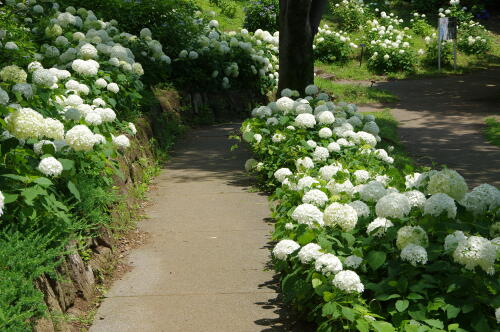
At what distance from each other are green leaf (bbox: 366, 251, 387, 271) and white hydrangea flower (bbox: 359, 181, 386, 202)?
30.6 inches

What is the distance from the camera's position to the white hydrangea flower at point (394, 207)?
4.27 m

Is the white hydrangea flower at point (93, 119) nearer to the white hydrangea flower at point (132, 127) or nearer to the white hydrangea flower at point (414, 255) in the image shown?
the white hydrangea flower at point (132, 127)

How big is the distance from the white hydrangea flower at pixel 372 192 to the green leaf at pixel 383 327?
4.66 feet

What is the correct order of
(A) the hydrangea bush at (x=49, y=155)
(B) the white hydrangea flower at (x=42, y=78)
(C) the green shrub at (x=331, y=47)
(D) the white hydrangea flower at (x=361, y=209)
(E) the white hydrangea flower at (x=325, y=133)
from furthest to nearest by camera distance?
1. (C) the green shrub at (x=331, y=47)
2. (E) the white hydrangea flower at (x=325, y=133)
3. (B) the white hydrangea flower at (x=42, y=78)
4. (D) the white hydrangea flower at (x=361, y=209)
5. (A) the hydrangea bush at (x=49, y=155)

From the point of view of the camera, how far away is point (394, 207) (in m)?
4.27

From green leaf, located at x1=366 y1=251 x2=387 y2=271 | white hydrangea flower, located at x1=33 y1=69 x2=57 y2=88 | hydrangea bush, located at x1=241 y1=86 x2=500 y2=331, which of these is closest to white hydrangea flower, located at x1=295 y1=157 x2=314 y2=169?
hydrangea bush, located at x1=241 y1=86 x2=500 y2=331

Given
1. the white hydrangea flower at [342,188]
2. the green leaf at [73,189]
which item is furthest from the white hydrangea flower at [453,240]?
the green leaf at [73,189]

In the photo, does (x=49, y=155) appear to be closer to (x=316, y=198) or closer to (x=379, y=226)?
(x=316, y=198)

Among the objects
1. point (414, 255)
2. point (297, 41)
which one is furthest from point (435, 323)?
point (297, 41)

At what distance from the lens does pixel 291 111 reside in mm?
8516

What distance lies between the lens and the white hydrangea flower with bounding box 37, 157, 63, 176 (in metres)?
4.41

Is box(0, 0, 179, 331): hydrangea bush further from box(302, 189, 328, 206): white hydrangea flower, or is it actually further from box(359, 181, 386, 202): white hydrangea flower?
box(359, 181, 386, 202): white hydrangea flower

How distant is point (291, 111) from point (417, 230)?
4674 mm

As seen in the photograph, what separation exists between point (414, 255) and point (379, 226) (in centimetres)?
46
